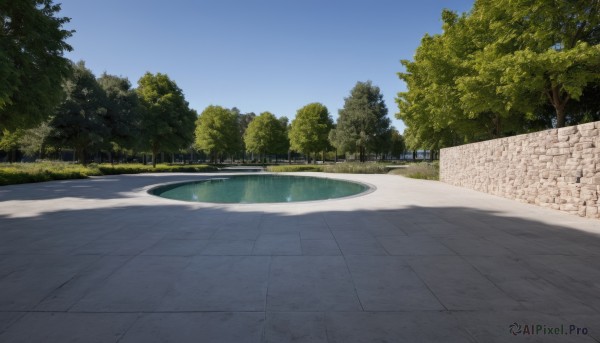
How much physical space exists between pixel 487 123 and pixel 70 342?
979 inches

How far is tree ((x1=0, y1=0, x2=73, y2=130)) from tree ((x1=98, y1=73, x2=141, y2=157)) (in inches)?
689

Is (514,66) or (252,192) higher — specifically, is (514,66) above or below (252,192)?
above

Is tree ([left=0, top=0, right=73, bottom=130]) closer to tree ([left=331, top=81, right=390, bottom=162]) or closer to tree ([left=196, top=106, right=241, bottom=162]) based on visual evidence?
tree ([left=331, top=81, right=390, bottom=162])

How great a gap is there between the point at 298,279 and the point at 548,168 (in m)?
10.8

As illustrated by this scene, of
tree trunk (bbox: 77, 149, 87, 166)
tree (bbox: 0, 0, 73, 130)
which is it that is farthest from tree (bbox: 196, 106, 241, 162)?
tree (bbox: 0, 0, 73, 130)

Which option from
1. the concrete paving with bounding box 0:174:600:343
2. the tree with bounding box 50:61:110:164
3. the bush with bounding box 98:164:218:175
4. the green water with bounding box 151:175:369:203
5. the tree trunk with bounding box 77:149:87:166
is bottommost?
the green water with bounding box 151:175:369:203

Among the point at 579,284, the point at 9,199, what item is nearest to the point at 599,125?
the point at 579,284

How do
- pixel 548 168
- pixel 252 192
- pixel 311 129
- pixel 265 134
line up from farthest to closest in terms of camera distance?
pixel 265 134, pixel 311 129, pixel 252 192, pixel 548 168

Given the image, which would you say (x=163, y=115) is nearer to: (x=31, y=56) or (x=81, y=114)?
(x=81, y=114)

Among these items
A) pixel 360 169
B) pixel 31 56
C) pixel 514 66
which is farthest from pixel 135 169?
pixel 514 66

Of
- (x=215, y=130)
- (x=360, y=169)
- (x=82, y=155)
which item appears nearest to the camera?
(x=82, y=155)

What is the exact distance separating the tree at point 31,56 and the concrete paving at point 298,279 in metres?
7.74

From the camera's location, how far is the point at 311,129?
52.9m

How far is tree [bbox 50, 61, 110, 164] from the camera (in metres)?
27.4
